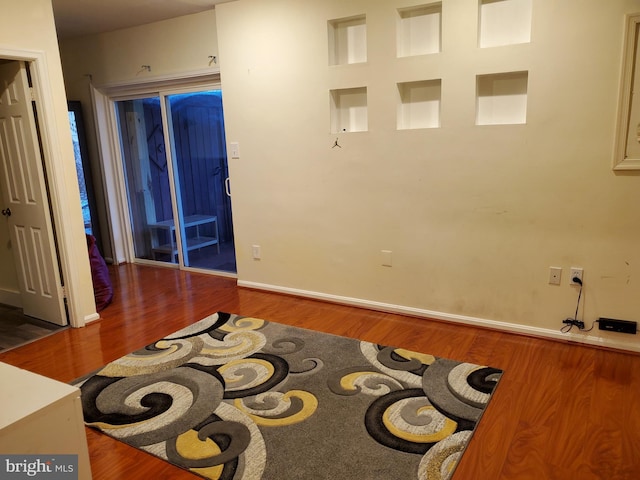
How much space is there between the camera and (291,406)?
253cm

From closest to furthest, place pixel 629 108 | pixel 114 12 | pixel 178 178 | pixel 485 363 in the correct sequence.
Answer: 1. pixel 629 108
2. pixel 485 363
3. pixel 114 12
4. pixel 178 178

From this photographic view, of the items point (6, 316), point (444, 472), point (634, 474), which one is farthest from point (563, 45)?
point (6, 316)

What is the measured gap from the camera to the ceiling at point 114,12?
397 cm

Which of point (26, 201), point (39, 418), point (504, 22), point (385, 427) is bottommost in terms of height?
point (385, 427)

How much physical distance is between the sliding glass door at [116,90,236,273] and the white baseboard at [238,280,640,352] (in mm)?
1060

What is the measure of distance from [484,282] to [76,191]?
325 centimetres

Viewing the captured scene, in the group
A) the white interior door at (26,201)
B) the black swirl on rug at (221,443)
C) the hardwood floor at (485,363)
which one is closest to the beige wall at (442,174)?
the hardwood floor at (485,363)

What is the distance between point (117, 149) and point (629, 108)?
200 inches

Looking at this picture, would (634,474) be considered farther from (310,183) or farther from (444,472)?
(310,183)

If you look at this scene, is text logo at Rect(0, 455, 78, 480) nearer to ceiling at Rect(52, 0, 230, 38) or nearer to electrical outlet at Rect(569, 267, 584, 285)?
electrical outlet at Rect(569, 267, 584, 285)

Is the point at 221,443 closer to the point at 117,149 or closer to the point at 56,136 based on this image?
the point at 56,136

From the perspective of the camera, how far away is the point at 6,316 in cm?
400

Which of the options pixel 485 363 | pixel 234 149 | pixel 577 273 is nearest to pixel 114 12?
pixel 234 149

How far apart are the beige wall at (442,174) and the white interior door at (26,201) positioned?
63.4 inches
